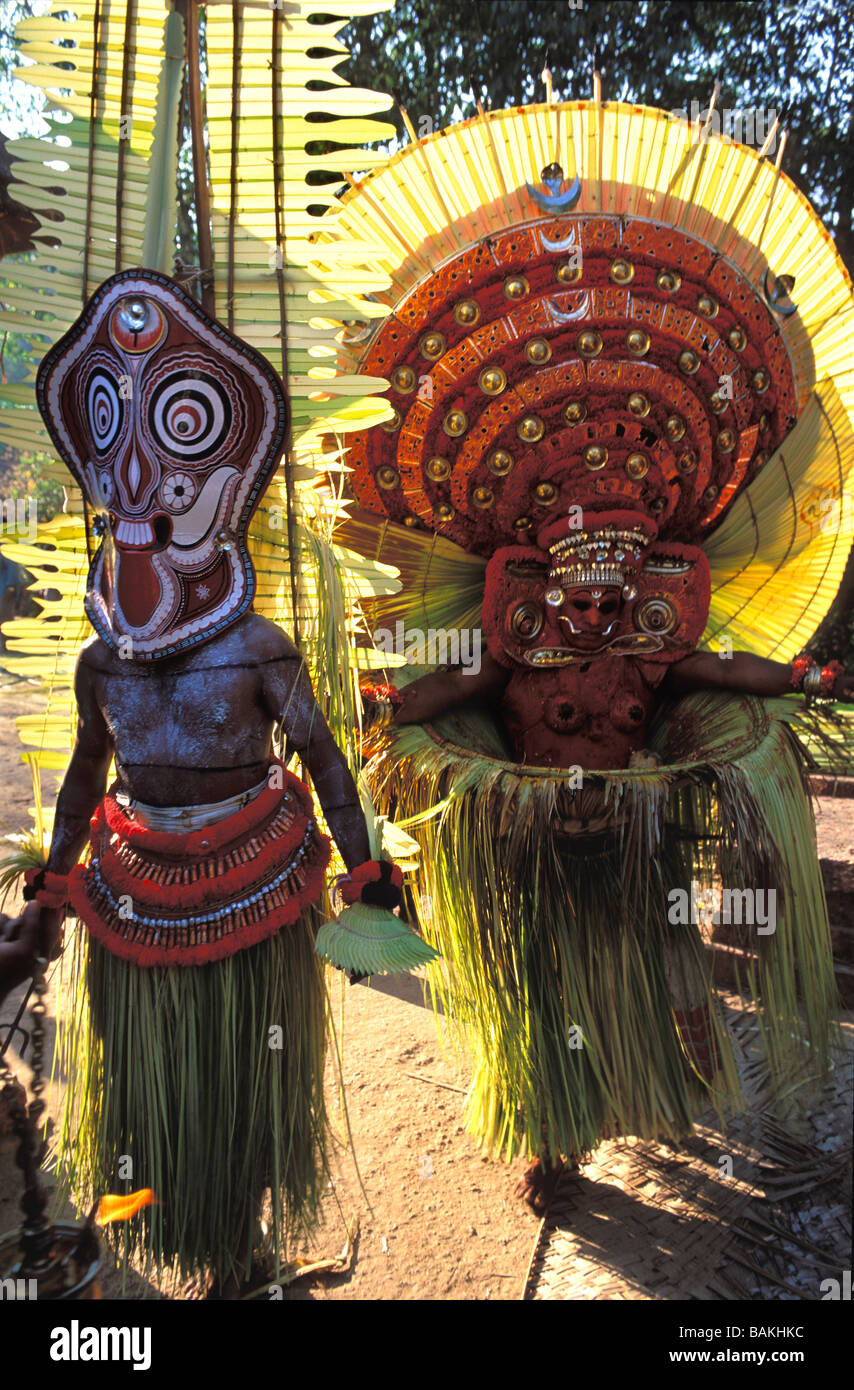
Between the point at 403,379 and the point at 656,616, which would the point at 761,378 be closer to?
the point at 656,616

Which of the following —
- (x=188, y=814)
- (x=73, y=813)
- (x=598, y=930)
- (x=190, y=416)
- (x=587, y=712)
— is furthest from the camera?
(x=587, y=712)

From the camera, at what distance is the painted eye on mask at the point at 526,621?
99.2 inches

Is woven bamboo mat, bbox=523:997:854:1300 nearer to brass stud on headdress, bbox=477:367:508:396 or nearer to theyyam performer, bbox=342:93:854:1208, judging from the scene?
theyyam performer, bbox=342:93:854:1208

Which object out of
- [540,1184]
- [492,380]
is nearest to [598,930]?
[540,1184]

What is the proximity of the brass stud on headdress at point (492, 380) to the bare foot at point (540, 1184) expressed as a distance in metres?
2.03

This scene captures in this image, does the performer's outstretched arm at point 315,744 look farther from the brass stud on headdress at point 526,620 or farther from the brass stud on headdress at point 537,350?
the brass stud on headdress at point 537,350

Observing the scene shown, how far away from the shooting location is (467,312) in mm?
2381

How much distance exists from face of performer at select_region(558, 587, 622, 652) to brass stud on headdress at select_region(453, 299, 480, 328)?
2.46 ft

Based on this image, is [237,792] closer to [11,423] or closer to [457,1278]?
[11,423]

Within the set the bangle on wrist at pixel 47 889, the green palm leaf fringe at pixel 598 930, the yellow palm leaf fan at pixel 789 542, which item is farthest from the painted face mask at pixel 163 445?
the yellow palm leaf fan at pixel 789 542

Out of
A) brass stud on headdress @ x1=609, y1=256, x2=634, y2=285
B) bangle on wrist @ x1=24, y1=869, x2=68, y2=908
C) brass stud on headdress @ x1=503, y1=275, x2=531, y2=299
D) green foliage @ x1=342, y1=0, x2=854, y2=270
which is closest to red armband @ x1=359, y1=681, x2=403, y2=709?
bangle on wrist @ x1=24, y1=869, x2=68, y2=908

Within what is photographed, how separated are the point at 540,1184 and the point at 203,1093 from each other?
1115 millimetres

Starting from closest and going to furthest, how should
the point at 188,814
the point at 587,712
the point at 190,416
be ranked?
the point at 190,416, the point at 188,814, the point at 587,712

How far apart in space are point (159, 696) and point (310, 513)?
50cm
